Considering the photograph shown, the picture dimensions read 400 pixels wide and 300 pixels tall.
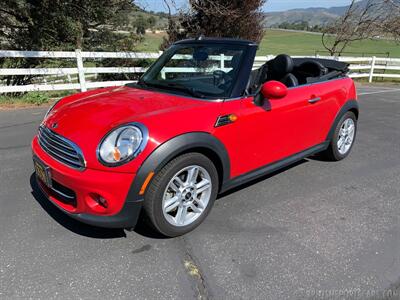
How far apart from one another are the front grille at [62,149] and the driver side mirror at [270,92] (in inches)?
64.0

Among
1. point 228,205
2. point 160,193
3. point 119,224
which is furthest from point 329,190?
point 119,224

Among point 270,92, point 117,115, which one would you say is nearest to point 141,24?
point 270,92

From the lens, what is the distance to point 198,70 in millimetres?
3732

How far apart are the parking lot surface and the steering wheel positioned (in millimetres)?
1159

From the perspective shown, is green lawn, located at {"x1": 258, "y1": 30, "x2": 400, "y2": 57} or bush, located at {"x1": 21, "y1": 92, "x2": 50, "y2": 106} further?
green lawn, located at {"x1": 258, "y1": 30, "x2": 400, "y2": 57}

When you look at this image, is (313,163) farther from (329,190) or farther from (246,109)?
(246,109)

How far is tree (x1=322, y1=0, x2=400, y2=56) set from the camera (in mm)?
18156

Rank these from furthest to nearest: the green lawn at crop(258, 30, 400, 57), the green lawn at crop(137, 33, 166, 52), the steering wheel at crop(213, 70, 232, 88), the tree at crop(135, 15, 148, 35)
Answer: the green lawn at crop(258, 30, 400, 57)
the green lawn at crop(137, 33, 166, 52)
the tree at crop(135, 15, 148, 35)
the steering wheel at crop(213, 70, 232, 88)

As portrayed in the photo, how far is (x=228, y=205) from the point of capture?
11.6 feet

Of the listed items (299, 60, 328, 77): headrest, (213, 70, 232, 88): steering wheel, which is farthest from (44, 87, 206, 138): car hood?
(299, 60, 328, 77): headrest

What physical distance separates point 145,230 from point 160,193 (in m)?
0.54

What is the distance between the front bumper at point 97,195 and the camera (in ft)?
8.25

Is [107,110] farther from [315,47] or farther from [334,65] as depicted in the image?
[315,47]

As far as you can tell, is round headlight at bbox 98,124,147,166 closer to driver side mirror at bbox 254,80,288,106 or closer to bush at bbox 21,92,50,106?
driver side mirror at bbox 254,80,288,106
